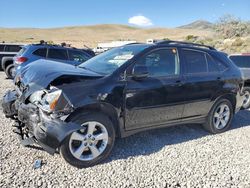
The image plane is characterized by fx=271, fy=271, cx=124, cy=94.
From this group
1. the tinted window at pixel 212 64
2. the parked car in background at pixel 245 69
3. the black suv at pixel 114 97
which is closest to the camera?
the black suv at pixel 114 97

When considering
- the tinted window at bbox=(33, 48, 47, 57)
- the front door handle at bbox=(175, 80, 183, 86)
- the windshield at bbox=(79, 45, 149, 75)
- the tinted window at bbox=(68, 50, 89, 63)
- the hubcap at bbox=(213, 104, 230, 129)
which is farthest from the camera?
the tinted window at bbox=(68, 50, 89, 63)

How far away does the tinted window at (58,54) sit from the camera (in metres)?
10.8

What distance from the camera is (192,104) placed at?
→ 5.10m

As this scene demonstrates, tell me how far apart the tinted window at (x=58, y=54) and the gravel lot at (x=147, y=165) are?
5.91 meters

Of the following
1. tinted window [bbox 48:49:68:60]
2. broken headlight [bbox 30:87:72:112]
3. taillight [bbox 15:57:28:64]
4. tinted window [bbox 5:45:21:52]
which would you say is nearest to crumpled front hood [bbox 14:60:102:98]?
broken headlight [bbox 30:87:72:112]

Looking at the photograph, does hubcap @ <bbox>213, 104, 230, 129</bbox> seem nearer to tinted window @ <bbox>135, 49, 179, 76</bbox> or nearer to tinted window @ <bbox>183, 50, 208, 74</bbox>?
tinted window @ <bbox>183, 50, 208, 74</bbox>

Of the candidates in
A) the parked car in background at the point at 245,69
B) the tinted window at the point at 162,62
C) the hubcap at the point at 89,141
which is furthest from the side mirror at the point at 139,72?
the parked car in background at the point at 245,69

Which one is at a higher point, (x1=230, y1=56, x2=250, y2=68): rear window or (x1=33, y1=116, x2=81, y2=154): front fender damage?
(x1=230, y1=56, x2=250, y2=68): rear window

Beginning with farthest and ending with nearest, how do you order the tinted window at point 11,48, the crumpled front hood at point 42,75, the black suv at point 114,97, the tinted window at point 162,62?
1. the tinted window at point 11,48
2. the tinted window at point 162,62
3. the crumpled front hood at point 42,75
4. the black suv at point 114,97

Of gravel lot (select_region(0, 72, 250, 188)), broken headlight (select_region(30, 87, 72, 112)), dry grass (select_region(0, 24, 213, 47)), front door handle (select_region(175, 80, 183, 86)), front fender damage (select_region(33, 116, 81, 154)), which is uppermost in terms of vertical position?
dry grass (select_region(0, 24, 213, 47))

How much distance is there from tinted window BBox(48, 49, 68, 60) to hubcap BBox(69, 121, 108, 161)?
748 centimetres

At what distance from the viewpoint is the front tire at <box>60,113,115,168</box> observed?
375 centimetres

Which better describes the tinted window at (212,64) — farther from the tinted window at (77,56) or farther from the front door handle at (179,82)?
the tinted window at (77,56)

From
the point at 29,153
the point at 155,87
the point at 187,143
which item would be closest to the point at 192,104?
the point at 187,143
